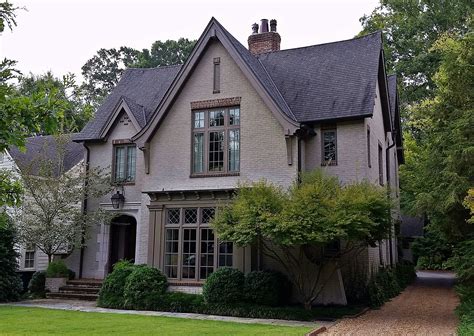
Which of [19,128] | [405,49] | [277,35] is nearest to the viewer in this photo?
[19,128]

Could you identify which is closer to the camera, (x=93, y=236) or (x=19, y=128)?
(x=19, y=128)

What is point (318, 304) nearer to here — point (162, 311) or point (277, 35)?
point (162, 311)

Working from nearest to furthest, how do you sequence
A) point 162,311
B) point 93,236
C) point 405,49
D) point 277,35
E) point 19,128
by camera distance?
point 19,128, point 162,311, point 93,236, point 277,35, point 405,49

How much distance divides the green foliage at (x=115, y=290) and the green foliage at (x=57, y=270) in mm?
3657

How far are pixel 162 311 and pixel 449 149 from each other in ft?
34.7

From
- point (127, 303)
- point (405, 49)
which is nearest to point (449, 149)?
point (127, 303)

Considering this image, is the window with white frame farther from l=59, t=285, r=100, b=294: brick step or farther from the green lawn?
the green lawn

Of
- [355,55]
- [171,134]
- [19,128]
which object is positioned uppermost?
[355,55]

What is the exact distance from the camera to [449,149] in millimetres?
15164

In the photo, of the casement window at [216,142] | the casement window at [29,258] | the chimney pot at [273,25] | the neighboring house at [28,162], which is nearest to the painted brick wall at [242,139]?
the casement window at [216,142]

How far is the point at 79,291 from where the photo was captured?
65.9 ft

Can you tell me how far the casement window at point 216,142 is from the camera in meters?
18.5

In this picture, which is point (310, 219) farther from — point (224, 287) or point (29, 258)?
point (29, 258)

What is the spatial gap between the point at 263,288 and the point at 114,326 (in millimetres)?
4869
